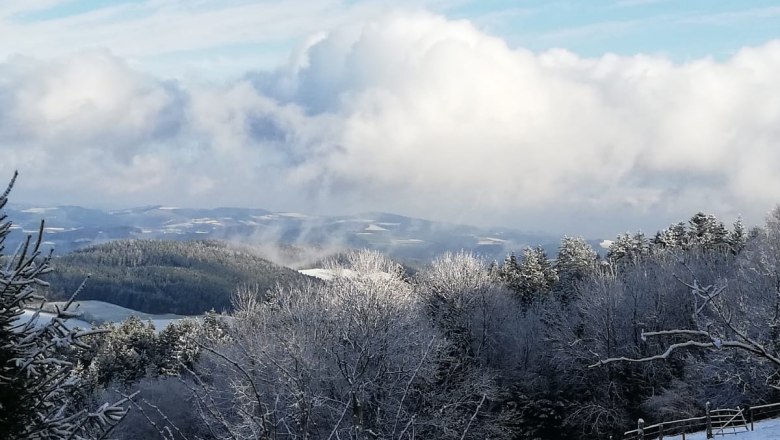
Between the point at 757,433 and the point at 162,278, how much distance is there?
167 meters

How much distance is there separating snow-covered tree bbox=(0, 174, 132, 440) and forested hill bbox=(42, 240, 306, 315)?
143 m

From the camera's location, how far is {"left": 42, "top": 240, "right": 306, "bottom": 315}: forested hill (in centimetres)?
15838

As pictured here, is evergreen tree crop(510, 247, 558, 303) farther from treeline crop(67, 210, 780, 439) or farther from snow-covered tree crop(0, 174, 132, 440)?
snow-covered tree crop(0, 174, 132, 440)

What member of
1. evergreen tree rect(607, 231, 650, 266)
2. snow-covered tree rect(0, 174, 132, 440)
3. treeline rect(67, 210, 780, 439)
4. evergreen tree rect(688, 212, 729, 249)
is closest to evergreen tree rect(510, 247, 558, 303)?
treeline rect(67, 210, 780, 439)

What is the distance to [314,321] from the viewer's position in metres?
34.6

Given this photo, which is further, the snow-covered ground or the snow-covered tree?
the snow-covered ground

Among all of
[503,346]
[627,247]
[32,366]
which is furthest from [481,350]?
[32,366]

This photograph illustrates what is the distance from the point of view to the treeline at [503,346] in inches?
1218

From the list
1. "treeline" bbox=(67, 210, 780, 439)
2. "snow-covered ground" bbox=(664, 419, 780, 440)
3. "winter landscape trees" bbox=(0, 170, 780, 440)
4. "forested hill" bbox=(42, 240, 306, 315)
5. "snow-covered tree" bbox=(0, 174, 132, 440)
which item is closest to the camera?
"snow-covered tree" bbox=(0, 174, 132, 440)

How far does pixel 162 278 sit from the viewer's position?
173 meters

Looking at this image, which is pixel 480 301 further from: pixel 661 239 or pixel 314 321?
pixel 661 239

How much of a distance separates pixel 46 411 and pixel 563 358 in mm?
40889

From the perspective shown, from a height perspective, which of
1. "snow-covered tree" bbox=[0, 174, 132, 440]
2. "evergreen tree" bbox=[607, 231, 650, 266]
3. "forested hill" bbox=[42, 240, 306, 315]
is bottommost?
"forested hill" bbox=[42, 240, 306, 315]

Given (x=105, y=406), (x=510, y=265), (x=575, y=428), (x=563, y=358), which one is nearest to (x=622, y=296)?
(x=563, y=358)
